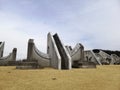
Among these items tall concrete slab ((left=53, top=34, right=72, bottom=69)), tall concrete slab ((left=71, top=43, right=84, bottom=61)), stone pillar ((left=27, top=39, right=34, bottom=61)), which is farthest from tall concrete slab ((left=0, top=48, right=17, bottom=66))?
tall concrete slab ((left=53, top=34, right=72, bottom=69))

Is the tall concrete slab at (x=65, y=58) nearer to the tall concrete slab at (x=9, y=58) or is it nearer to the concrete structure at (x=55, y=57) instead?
the concrete structure at (x=55, y=57)

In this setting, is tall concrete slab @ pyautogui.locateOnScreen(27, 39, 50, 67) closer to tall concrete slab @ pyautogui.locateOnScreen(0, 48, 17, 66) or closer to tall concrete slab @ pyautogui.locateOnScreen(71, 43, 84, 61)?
tall concrete slab @ pyautogui.locateOnScreen(71, 43, 84, 61)

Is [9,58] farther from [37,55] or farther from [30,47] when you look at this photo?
[30,47]

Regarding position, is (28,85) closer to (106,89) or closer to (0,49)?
(106,89)

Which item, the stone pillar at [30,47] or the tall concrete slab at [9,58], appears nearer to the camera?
the stone pillar at [30,47]

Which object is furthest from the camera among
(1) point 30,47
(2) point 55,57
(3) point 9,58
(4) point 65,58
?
(3) point 9,58

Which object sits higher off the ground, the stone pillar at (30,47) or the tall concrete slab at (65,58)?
the stone pillar at (30,47)

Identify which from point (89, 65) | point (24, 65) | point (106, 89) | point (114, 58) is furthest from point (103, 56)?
point (106, 89)

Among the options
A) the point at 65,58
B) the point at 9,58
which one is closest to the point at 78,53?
the point at 65,58

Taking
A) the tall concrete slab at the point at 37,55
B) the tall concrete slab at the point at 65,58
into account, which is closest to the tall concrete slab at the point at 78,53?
the tall concrete slab at the point at 37,55

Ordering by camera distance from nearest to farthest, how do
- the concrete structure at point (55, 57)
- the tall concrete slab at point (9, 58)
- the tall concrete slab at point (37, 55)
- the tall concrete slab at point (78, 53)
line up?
the concrete structure at point (55, 57) < the tall concrete slab at point (37, 55) < the tall concrete slab at point (78, 53) < the tall concrete slab at point (9, 58)

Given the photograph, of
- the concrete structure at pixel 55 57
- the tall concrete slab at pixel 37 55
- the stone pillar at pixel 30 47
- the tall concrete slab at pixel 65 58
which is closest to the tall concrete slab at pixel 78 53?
the concrete structure at pixel 55 57

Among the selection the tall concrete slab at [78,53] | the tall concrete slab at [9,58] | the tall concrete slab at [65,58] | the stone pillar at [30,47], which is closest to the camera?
the tall concrete slab at [65,58]

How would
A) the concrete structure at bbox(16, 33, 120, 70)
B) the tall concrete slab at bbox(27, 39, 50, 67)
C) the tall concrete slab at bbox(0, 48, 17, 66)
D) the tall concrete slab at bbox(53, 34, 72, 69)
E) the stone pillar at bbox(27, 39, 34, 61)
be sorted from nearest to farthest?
1. the concrete structure at bbox(16, 33, 120, 70)
2. the tall concrete slab at bbox(53, 34, 72, 69)
3. the stone pillar at bbox(27, 39, 34, 61)
4. the tall concrete slab at bbox(27, 39, 50, 67)
5. the tall concrete slab at bbox(0, 48, 17, 66)
